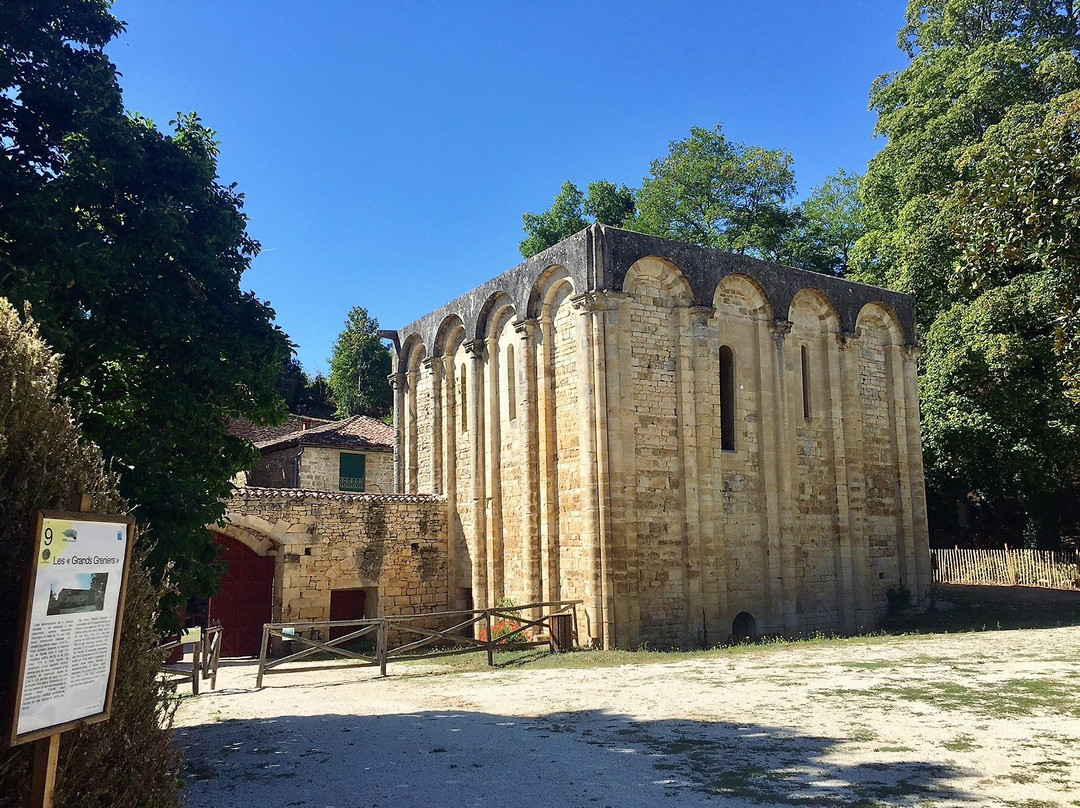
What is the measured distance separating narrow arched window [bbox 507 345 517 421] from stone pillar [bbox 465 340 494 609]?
34.3 inches

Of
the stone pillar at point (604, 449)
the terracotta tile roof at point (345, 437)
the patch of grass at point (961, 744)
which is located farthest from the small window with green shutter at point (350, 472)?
the patch of grass at point (961, 744)

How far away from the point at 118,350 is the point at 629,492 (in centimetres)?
920

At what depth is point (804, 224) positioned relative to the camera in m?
35.1

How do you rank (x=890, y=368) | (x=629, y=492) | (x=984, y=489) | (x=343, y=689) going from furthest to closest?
1. (x=984, y=489)
2. (x=890, y=368)
3. (x=629, y=492)
4. (x=343, y=689)

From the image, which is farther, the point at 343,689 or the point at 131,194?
the point at 343,689

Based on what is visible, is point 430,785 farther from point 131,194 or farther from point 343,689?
point 131,194

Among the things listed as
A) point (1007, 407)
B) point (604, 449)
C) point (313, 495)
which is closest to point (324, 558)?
point (313, 495)

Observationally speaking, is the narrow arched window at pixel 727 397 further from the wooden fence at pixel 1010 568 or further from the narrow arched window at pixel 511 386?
the wooden fence at pixel 1010 568

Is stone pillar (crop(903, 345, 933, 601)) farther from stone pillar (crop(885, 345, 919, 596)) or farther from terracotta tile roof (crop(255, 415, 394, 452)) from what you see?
terracotta tile roof (crop(255, 415, 394, 452))

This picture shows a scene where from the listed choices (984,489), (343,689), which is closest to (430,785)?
(343,689)

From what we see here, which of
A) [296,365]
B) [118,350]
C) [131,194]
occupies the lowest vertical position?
[118,350]

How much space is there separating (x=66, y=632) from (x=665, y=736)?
5.84 meters

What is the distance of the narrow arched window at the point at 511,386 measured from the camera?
17703 mm

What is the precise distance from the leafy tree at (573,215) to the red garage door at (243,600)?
21.1 meters
